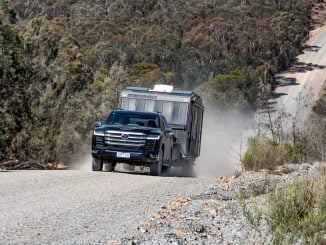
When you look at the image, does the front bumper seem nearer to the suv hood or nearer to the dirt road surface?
the suv hood

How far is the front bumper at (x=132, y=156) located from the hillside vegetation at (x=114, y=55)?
8665mm

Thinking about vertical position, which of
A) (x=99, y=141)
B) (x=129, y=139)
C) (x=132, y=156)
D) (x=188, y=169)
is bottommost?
(x=188, y=169)

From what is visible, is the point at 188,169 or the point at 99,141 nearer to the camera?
the point at 99,141

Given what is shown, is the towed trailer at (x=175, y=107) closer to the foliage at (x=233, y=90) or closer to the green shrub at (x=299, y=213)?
the green shrub at (x=299, y=213)

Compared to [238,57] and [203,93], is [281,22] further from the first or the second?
[203,93]

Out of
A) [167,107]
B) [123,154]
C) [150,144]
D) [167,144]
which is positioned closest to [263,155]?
[167,144]

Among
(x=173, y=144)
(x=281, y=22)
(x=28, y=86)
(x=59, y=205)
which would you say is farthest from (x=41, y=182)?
(x=281, y=22)

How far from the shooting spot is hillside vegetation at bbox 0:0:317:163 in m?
31.2

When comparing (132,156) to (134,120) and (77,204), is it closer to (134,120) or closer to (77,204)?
(134,120)

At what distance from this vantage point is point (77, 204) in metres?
10.7

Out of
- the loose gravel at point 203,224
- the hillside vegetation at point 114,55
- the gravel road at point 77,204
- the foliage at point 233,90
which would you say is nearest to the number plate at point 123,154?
the gravel road at point 77,204

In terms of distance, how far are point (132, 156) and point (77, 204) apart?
757cm

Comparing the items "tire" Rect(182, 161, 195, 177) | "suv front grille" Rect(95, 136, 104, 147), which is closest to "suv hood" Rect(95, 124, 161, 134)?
"suv front grille" Rect(95, 136, 104, 147)

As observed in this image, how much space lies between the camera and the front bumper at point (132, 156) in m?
18.2
